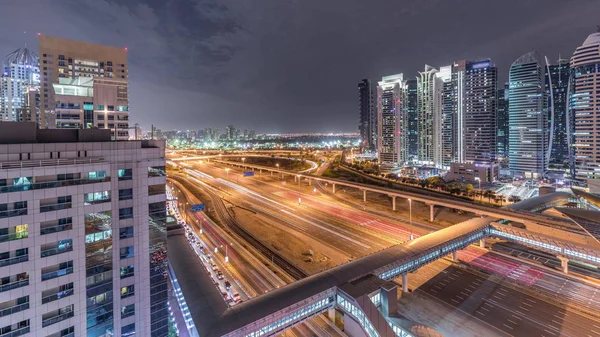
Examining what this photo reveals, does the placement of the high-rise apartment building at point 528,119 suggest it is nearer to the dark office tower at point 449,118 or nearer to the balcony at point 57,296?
the dark office tower at point 449,118

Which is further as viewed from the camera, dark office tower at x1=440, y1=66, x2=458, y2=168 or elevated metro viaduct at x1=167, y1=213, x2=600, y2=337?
dark office tower at x1=440, y1=66, x2=458, y2=168

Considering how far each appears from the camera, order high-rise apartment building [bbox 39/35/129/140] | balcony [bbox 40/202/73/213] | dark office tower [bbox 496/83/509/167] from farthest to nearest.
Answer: dark office tower [bbox 496/83/509/167], high-rise apartment building [bbox 39/35/129/140], balcony [bbox 40/202/73/213]

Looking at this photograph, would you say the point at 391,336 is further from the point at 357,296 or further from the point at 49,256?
the point at 49,256

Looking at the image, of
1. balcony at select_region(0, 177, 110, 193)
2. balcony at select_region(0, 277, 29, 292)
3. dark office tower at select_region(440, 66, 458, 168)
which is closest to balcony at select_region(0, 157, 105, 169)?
balcony at select_region(0, 177, 110, 193)

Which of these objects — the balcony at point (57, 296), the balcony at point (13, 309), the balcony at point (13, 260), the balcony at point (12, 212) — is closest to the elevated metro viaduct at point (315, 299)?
the balcony at point (57, 296)

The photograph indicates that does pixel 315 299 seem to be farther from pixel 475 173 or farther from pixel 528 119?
pixel 528 119

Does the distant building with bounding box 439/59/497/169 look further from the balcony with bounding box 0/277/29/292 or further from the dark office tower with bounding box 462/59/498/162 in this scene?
the balcony with bounding box 0/277/29/292

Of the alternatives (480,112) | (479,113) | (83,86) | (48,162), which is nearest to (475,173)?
(479,113)

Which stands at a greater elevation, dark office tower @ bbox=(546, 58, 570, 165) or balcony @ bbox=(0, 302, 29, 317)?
dark office tower @ bbox=(546, 58, 570, 165)
